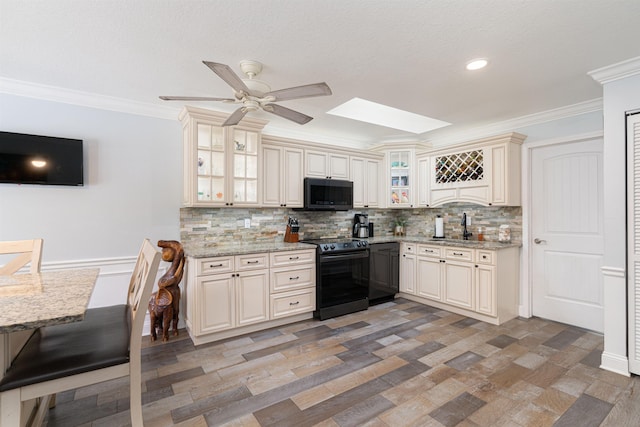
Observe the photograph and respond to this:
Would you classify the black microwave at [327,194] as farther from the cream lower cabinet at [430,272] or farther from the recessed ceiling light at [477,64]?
the recessed ceiling light at [477,64]

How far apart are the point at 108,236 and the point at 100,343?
191 centimetres

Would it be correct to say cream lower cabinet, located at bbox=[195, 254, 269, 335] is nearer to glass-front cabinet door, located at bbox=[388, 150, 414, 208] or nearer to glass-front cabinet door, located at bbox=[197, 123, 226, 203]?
glass-front cabinet door, located at bbox=[197, 123, 226, 203]

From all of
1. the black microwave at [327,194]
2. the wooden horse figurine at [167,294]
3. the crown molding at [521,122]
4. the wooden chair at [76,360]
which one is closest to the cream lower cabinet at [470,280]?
the black microwave at [327,194]

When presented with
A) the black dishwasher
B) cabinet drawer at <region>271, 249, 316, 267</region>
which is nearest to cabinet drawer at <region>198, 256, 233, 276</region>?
cabinet drawer at <region>271, 249, 316, 267</region>

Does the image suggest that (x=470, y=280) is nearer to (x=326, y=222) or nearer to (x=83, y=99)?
(x=326, y=222)

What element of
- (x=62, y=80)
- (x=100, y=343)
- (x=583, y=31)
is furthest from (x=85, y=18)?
(x=583, y=31)

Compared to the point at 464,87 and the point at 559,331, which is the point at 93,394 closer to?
the point at 464,87

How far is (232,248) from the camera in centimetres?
342

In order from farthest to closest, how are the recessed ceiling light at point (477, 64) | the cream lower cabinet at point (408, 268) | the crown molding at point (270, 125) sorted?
the cream lower cabinet at point (408, 268)
the crown molding at point (270, 125)
the recessed ceiling light at point (477, 64)

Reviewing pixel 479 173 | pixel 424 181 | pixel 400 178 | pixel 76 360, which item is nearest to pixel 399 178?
pixel 400 178

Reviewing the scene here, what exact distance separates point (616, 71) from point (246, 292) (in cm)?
387

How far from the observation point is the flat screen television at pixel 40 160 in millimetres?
2666

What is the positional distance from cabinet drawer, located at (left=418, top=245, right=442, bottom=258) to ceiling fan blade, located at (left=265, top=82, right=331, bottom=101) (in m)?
2.87

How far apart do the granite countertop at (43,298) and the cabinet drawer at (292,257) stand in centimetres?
175
